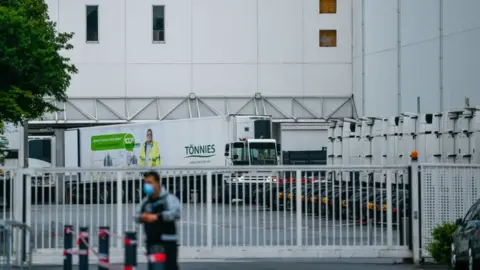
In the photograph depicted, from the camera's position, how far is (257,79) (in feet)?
221

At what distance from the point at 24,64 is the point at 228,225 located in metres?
A: 9.69

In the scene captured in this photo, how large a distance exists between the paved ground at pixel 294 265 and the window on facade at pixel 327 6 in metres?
46.7

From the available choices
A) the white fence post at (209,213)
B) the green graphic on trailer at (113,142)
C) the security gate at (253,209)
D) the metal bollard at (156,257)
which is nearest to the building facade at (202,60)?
the green graphic on trailer at (113,142)

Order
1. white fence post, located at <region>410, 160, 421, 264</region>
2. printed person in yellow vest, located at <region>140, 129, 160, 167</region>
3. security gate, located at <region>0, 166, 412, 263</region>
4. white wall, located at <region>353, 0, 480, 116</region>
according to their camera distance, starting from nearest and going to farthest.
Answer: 1. security gate, located at <region>0, 166, 412, 263</region>
2. white fence post, located at <region>410, 160, 421, 264</region>
3. white wall, located at <region>353, 0, 480, 116</region>
4. printed person in yellow vest, located at <region>140, 129, 160, 167</region>

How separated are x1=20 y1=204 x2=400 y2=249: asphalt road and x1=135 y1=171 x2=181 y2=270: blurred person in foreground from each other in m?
6.97

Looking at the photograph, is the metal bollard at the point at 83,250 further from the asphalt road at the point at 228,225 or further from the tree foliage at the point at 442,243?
the tree foliage at the point at 442,243

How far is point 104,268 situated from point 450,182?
30.6ft

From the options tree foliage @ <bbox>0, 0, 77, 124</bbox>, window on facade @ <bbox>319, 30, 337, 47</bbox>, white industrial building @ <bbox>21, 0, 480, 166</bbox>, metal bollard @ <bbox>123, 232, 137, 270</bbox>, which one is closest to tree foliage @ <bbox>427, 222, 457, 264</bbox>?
metal bollard @ <bbox>123, 232, 137, 270</bbox>

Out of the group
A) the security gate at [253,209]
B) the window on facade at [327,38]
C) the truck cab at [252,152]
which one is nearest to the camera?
the security gate at [253,209]

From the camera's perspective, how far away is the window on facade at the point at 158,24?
67312mm

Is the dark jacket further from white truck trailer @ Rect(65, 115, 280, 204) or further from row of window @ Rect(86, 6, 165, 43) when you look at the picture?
row of window @ Rect(86, 6, 165, 43)

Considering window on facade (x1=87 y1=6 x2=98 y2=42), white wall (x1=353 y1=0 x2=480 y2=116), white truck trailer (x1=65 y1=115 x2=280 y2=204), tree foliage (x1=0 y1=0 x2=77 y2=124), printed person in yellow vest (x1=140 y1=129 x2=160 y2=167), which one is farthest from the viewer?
window on facade (x1=87 y1=6 x2=98 y2=42)

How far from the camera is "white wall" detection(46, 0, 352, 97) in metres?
66.5

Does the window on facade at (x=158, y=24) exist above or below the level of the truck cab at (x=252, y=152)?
above
